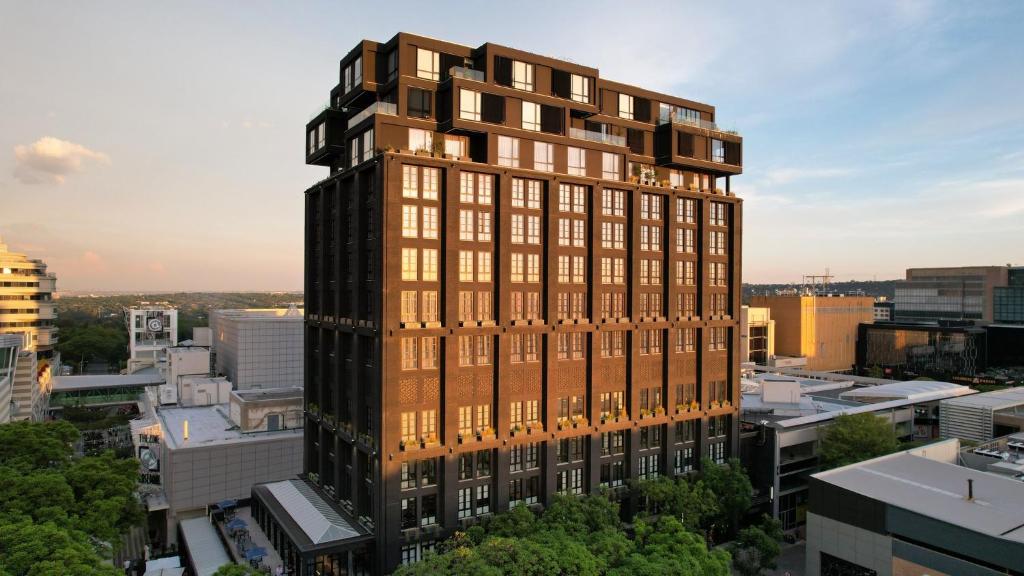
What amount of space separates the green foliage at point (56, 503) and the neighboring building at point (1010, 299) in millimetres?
214038

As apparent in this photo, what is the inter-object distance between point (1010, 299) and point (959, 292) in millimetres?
12897

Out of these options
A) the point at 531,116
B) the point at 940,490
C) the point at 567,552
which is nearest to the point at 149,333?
the point at 531,116

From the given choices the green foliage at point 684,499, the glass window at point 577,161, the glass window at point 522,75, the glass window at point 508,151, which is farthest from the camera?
the glass window at point 577,161

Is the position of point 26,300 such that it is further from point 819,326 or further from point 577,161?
point 819,326

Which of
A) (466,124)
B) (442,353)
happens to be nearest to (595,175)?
(466,124)

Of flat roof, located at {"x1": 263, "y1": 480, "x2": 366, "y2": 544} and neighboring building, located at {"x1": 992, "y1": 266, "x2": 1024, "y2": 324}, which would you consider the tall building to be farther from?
neighboring building, located at {"x1": 992, "y1": 266, "x2": 1024, "y2": 324}

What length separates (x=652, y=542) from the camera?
1811 inches

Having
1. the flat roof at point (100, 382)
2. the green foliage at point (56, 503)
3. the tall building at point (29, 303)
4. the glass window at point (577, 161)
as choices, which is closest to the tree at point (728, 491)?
the glass window at point (577, 161)

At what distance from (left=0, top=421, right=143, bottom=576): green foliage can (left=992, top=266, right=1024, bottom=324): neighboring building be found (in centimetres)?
21404

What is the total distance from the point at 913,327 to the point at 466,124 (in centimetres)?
15843

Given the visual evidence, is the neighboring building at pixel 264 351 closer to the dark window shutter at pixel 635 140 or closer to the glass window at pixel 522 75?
the glass window at pixel 522 75

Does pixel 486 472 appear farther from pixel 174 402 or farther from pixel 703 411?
pixel 174 402

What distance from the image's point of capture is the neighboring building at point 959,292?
18300 centimetres

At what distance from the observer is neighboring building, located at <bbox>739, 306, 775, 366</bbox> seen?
163m
